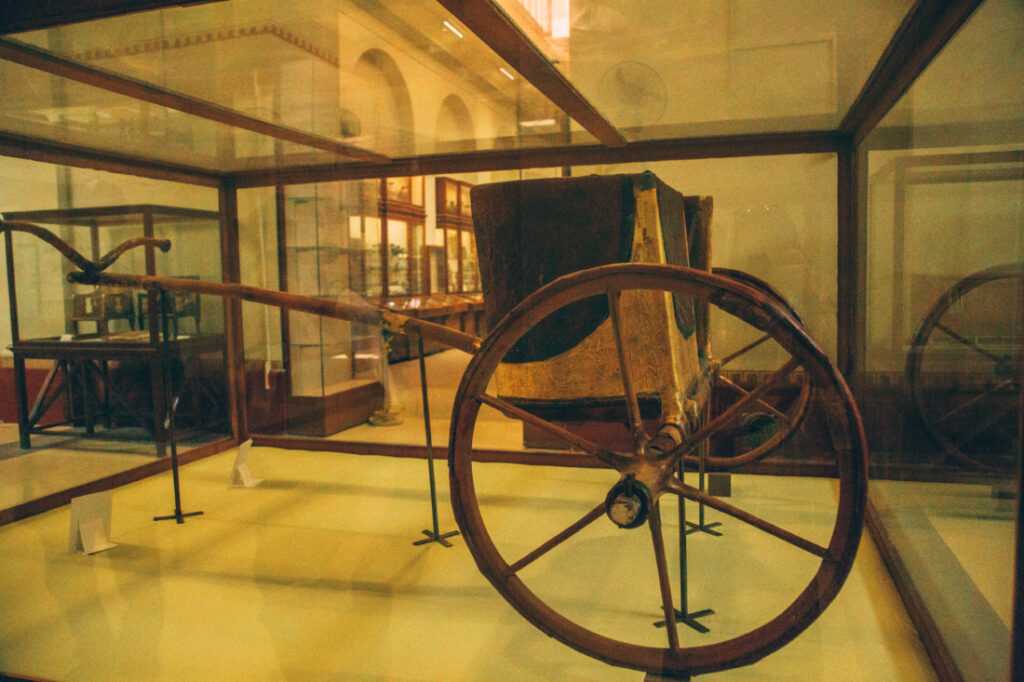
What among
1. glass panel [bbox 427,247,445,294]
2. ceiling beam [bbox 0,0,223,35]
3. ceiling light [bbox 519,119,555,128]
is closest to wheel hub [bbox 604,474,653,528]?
ceiling beam [bbox 0,0,223,35]

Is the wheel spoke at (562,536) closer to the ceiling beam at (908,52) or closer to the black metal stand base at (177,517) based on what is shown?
the ceiling beam at (908,52)

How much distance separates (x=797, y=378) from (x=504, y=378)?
1.63 meters

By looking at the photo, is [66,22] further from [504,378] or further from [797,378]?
[797,378]

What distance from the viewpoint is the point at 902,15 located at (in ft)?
4.80

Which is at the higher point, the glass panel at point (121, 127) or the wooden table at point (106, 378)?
the glass panel at point (121, 127)

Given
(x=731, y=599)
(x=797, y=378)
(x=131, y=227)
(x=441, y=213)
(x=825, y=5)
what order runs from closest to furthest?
1. (x=825, y=5)
2. (x=731, y=599)
3. (x=131, y=227)
4. (x=797, y=378)
5. (x=441, y=213)

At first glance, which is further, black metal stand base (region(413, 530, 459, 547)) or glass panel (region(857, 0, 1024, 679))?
black metal stand base (region(413, 530, 459, 547))

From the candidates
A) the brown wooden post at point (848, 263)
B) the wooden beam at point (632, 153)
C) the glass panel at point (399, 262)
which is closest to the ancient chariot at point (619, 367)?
the wooden beam at point (632, 153)

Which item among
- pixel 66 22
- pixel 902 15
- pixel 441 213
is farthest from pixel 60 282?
pixel 441 213

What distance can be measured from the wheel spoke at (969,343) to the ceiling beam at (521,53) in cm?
96

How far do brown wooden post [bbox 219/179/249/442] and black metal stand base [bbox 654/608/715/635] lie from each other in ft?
4.66

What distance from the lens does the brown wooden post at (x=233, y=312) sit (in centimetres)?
200

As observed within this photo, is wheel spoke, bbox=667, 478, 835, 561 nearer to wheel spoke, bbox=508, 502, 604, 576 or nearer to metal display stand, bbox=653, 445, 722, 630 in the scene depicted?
wheel spoke, bbox=508, 502, 604, 576

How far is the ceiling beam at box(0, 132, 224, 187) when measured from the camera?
5.21 feet
